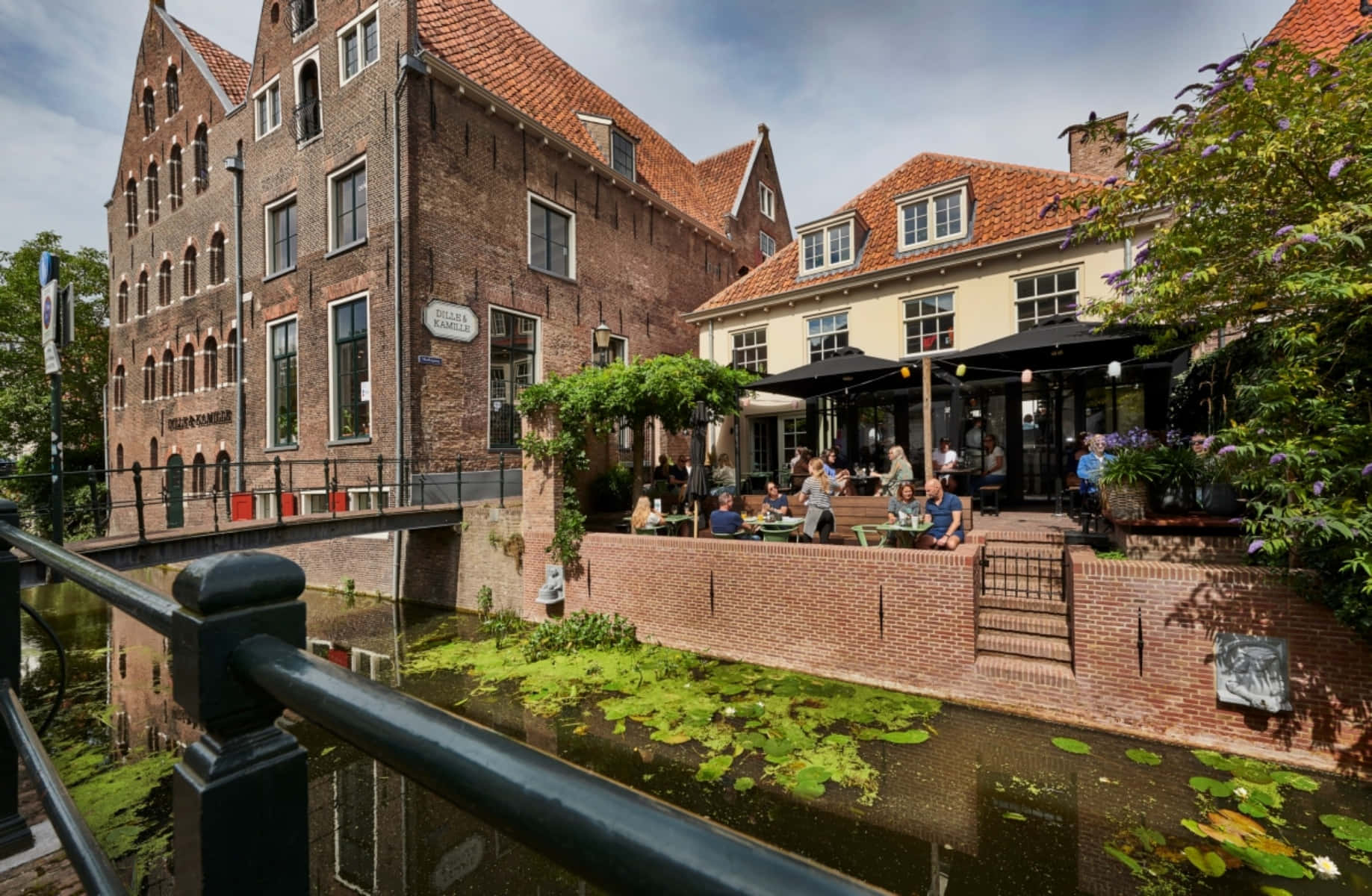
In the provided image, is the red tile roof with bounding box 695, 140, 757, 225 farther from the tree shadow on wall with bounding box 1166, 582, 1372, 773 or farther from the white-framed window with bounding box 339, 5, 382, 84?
the tree shadow on wall with bounding box 1166, 582, 1372, 773

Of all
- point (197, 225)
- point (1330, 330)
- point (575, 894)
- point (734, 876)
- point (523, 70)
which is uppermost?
point (523, 70)

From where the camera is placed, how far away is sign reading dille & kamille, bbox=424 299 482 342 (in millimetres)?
12578

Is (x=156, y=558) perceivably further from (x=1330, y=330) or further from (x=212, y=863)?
(x=1330, y=330)

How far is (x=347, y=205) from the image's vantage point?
13797mm

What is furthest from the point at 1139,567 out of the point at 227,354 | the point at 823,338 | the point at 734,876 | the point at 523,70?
the point at 227,354

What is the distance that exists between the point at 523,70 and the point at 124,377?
17.2 m

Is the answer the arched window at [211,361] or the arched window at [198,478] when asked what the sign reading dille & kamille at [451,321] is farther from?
the arched window at [198,478]

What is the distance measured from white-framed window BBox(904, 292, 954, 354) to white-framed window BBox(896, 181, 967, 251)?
4.71 feet

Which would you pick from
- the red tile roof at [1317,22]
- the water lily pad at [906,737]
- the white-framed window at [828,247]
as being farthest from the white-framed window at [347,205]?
the red tile roof at [1317,22]

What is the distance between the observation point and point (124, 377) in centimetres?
2061

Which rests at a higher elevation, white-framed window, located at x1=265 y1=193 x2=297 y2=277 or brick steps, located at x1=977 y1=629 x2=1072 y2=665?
white-framed window, located at x1=265 y1=193 x2=297 y2=277

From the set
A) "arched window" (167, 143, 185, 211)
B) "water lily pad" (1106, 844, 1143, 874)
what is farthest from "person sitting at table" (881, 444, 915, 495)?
"arched window" (167, 143, 185, 211)

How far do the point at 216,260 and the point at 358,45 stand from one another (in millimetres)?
7886

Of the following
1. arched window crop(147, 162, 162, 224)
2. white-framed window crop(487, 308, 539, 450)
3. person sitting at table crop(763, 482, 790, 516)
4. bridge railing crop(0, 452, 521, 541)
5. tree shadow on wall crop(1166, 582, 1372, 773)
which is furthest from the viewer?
arched window crop(147, 162, 162, 224)
